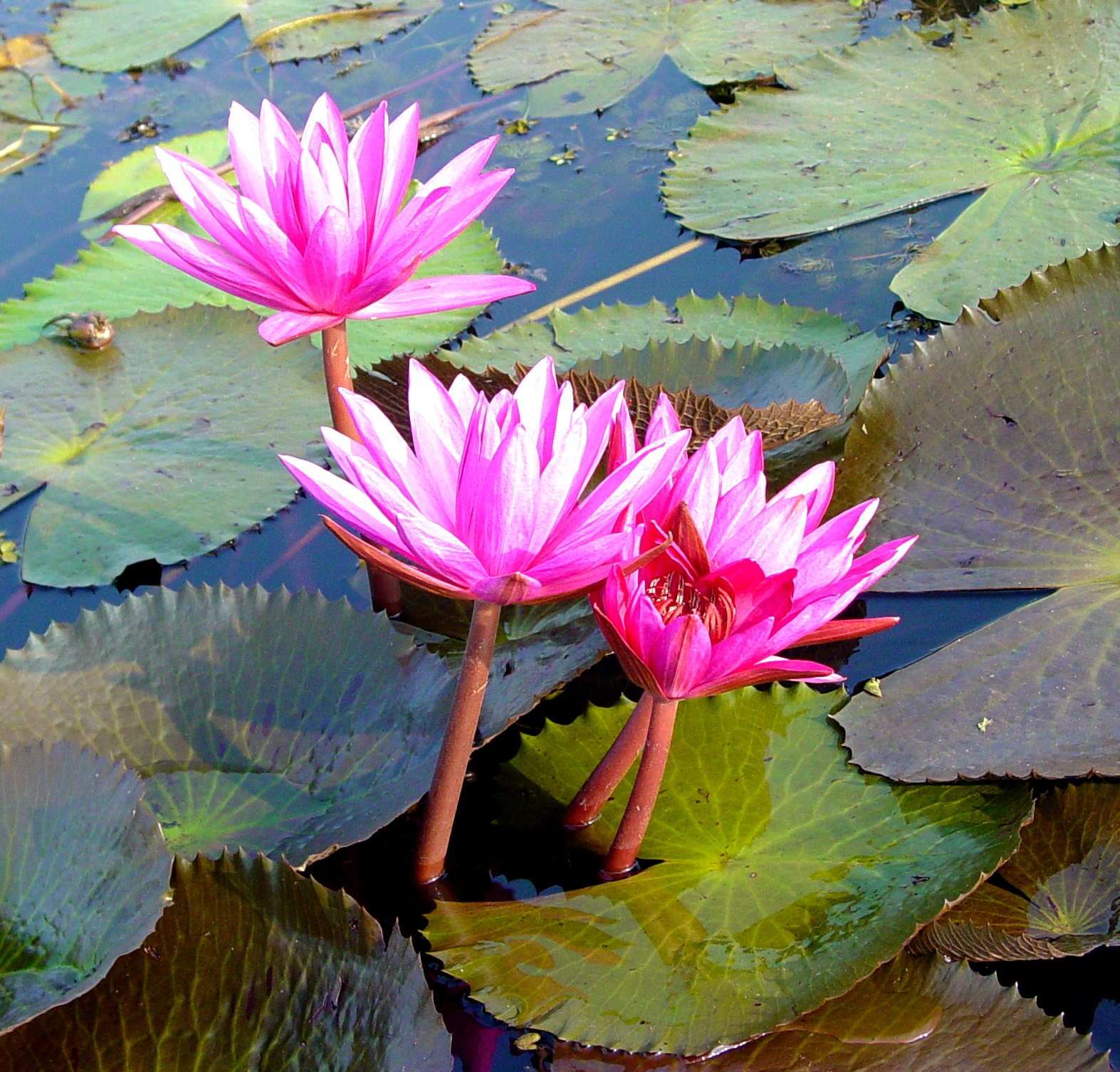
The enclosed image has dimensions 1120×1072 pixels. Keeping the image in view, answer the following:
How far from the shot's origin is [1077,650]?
5.28 ft

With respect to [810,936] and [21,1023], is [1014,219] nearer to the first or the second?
[810,936]

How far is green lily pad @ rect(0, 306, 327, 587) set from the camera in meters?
2.18

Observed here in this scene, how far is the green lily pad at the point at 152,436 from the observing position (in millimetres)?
2184

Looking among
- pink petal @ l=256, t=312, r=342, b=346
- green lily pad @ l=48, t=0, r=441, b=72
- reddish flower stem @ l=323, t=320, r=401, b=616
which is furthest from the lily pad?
green lily pad @ l=48, t=0, r=441, b=72

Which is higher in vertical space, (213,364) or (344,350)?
(344,350)

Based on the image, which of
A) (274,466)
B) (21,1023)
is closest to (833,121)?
(274,466)

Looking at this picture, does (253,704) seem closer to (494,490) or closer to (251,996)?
(251,996)

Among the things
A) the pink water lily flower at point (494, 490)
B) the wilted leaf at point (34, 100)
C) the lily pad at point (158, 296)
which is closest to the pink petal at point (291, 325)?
the pink water lily flower at point (494, 490)

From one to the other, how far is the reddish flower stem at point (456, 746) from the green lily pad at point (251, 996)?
19 cm

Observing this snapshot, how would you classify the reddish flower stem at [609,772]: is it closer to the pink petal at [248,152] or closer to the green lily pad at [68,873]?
the green lily pad at [68,873]

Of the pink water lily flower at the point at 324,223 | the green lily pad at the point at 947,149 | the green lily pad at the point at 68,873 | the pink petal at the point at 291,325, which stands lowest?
the green lily pad at the point at 68,873

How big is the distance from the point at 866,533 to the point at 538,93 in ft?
8.82

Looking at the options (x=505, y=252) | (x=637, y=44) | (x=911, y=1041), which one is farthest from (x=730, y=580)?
(x=637, y=44)

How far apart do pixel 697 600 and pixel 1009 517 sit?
90 cm
